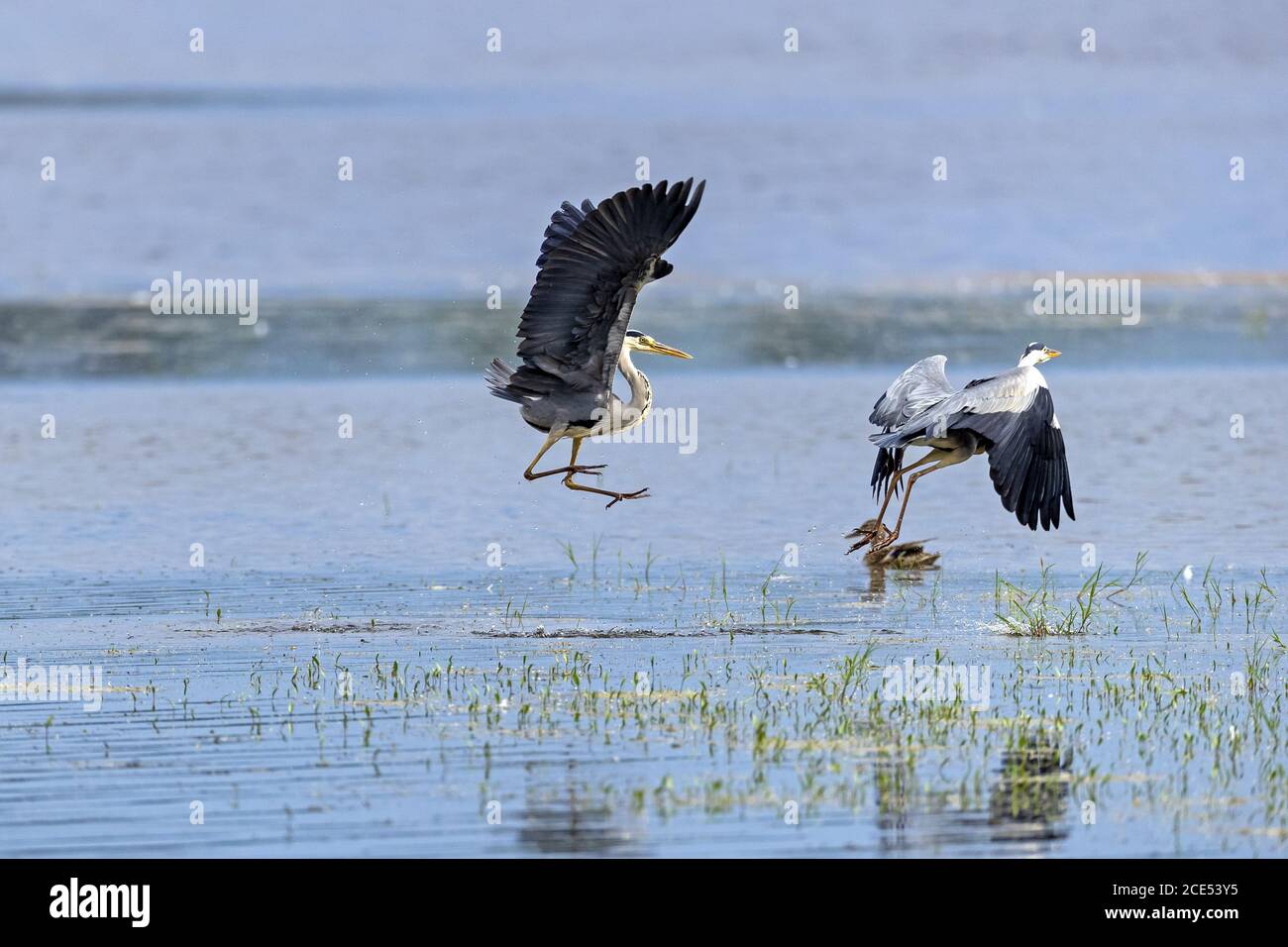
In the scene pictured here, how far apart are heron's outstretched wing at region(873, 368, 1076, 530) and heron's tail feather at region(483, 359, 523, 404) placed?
2245 millimetres

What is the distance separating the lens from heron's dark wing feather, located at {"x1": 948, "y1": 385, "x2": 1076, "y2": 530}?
1184 centimetres

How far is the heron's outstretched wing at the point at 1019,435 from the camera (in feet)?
38.9

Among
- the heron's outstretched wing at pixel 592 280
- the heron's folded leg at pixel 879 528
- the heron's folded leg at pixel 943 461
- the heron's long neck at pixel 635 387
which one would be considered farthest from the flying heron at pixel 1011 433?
the heron's outstretched wing at pixel 592 280

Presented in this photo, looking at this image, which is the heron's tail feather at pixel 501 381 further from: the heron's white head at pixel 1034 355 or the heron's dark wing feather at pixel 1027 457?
the heron's white head at pixel 1034 355

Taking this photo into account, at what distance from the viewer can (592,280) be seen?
11070 millimetres

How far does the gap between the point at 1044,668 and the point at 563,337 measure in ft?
10.6

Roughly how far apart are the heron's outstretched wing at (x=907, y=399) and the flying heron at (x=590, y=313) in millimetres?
1284

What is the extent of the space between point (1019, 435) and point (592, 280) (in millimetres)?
2606

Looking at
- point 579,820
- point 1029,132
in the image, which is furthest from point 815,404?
point 1029,132

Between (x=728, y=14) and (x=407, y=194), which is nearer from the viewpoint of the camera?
(x=407, y=194)

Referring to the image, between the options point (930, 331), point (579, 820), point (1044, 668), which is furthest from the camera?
point (930, 331)

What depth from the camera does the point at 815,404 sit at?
2119cm
